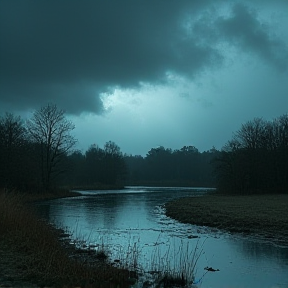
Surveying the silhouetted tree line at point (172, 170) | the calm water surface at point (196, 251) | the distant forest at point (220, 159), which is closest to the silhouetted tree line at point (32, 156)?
the distant forest at point (220, 159)

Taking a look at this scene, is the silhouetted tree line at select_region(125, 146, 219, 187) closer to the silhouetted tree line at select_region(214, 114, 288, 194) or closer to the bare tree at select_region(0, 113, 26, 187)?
the silhouetted tree line at select_region(214, 114, 288, 194)

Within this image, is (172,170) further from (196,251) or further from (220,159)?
(196,251)

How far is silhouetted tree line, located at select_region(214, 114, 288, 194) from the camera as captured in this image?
63031 millimetres

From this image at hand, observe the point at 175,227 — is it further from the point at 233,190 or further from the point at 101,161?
the point at 101,161

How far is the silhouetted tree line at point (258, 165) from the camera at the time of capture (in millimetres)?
63031

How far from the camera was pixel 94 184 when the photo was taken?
11450 centimetres

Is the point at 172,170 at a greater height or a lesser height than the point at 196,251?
greater

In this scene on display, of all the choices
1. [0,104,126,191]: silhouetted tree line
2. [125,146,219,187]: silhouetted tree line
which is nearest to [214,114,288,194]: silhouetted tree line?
[0,104,126,191]: silhouetted tree line

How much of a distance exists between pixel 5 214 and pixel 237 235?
1182cm

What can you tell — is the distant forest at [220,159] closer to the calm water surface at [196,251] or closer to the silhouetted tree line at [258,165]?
the silhouetted tree line at [258,165]

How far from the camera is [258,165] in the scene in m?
63.2

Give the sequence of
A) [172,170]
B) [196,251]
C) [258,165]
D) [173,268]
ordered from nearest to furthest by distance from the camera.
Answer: [173,268], [196,251], [258,165], [172,170]

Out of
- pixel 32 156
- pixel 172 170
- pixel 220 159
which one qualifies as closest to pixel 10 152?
pixel 32 156

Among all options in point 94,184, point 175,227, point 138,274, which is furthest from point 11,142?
point 94,184
